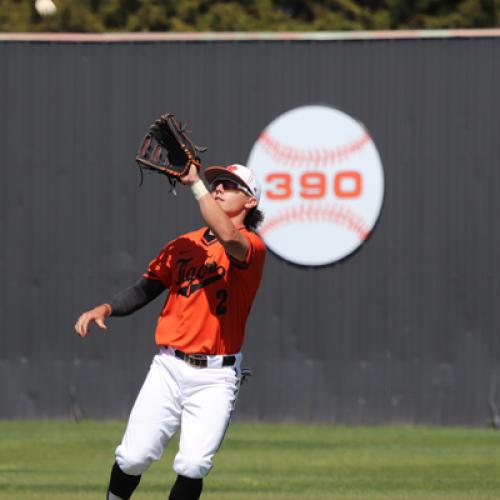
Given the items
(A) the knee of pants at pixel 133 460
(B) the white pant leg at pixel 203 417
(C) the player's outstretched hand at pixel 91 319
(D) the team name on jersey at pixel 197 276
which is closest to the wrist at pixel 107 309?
(C) the player's outstretched hand at pixel 91 319

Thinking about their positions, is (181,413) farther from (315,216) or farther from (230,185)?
(315,216)

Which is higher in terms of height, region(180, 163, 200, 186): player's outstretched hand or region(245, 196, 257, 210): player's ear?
region(180, 163, 200, 186): player's outstretched hand

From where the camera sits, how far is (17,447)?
12.9 m

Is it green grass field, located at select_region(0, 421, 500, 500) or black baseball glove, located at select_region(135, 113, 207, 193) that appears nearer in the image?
black baseball glove, located at select_region(135, 113, 207, 193)

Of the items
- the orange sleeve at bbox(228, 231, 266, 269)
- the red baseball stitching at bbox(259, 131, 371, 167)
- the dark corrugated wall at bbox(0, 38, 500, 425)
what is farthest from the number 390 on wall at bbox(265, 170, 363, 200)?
the orange sleeve at bbox(228, 231, 266, 269)

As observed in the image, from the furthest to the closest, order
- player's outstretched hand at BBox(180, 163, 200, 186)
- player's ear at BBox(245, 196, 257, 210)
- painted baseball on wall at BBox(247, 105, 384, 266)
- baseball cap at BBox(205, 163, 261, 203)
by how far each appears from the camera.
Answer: painted baseball on wall at BBox(247, 105, 384, 266) → player's ear at BBox(245, 196, 257, 210) → baseball cap at BBox(205, 163, 261, 203) → player's outstretched hand at BBox(180, 163, 200, 186)

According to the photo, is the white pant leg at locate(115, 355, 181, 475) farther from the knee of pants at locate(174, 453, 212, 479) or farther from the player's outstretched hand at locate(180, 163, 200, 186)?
the player's outstretched hand at locate(180, 163, 200, 186)

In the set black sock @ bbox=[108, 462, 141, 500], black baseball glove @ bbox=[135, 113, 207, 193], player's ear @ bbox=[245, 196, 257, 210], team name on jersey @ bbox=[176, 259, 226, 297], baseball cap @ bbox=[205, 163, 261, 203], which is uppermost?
black baseball glove @ bbox=[135, 113, 207, 193]

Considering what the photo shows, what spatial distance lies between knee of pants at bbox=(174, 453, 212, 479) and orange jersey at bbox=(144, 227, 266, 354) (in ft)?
1.98

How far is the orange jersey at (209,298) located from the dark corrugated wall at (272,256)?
6.59 metres

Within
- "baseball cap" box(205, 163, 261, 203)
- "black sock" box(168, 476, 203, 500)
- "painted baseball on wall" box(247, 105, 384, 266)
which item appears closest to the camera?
"black sock" box(168, 476, 203, 500)

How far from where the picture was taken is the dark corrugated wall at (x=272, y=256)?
1423cm

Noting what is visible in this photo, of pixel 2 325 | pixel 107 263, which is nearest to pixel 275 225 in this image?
pixel 107 263

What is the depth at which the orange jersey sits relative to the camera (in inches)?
300
